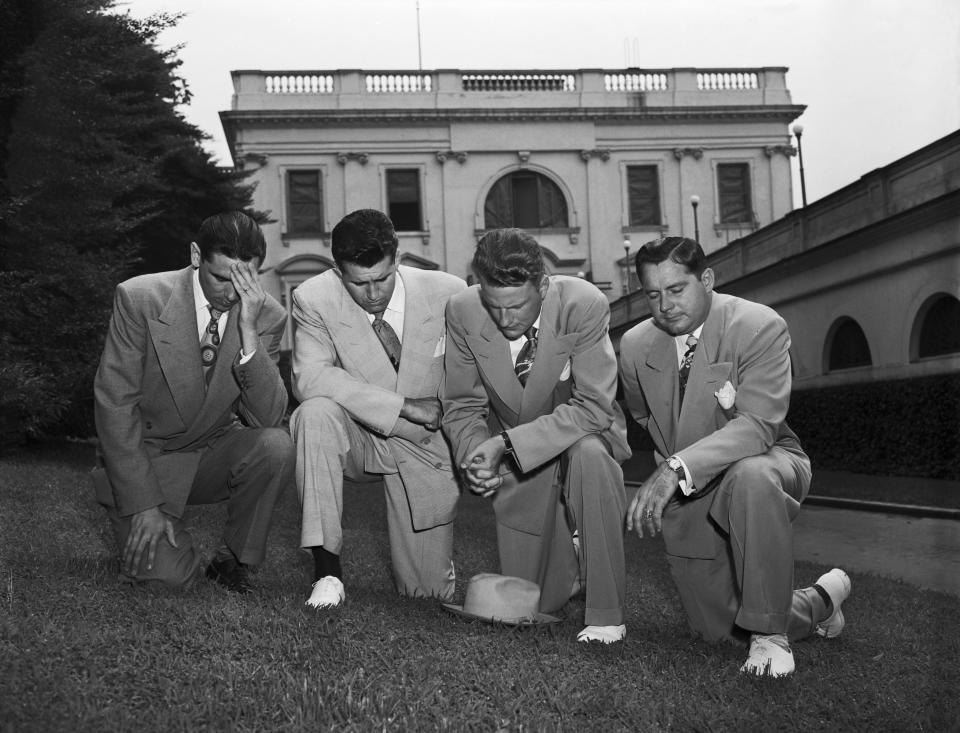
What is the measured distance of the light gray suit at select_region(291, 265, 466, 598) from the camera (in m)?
4.75

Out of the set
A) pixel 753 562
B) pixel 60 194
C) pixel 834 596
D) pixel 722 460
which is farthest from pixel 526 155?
pixel 753 562

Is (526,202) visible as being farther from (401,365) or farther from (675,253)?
(675,253)

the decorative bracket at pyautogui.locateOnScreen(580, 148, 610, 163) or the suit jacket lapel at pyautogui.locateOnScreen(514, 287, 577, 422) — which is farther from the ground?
the decorative bracket at pyautogui.locateOnScreen(580, 148, 610, 163)

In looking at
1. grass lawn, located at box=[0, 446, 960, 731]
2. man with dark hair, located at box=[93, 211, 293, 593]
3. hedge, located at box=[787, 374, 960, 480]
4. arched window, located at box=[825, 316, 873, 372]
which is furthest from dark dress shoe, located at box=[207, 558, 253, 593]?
arched window, located at box=[825, 316, 873, 372]

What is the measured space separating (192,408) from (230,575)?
83cm

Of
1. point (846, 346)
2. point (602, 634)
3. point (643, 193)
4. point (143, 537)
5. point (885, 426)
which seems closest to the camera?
point (602, 634)

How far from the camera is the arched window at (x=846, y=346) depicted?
1859 centimetres

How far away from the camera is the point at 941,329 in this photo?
1582 cm

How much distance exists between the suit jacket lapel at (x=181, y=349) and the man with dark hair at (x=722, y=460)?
6.74ft

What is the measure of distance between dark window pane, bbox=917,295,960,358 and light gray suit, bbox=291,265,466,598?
1270 cm

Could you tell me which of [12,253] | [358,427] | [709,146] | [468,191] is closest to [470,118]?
[468,191]

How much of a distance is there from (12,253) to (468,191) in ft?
86.8

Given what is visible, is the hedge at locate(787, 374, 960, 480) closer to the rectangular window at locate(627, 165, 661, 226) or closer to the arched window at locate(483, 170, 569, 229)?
the rectangular window at locate(627, 165, 661, 226)

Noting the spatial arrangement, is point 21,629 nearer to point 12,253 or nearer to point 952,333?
point 12,253
